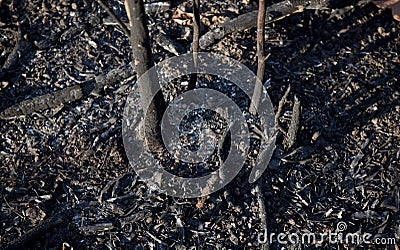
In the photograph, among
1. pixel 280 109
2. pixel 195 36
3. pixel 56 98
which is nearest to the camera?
pixel 195 36

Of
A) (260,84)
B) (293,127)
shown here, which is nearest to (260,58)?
(260,84)

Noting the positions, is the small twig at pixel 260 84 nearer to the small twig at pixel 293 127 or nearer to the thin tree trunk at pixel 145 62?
the small twig at pixel 293 127

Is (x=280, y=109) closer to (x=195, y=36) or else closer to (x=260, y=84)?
(x=260, y=84)

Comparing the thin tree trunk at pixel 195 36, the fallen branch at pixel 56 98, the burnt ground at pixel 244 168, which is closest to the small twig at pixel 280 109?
the burnt ground at pixel 244 168

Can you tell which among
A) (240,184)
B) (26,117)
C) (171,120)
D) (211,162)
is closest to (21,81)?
(26,117)

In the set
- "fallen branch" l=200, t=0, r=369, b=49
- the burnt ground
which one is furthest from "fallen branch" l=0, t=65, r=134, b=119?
"fallen branch" l=200, t=0, r=369, b=49

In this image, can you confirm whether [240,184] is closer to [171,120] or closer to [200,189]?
[200,189]
